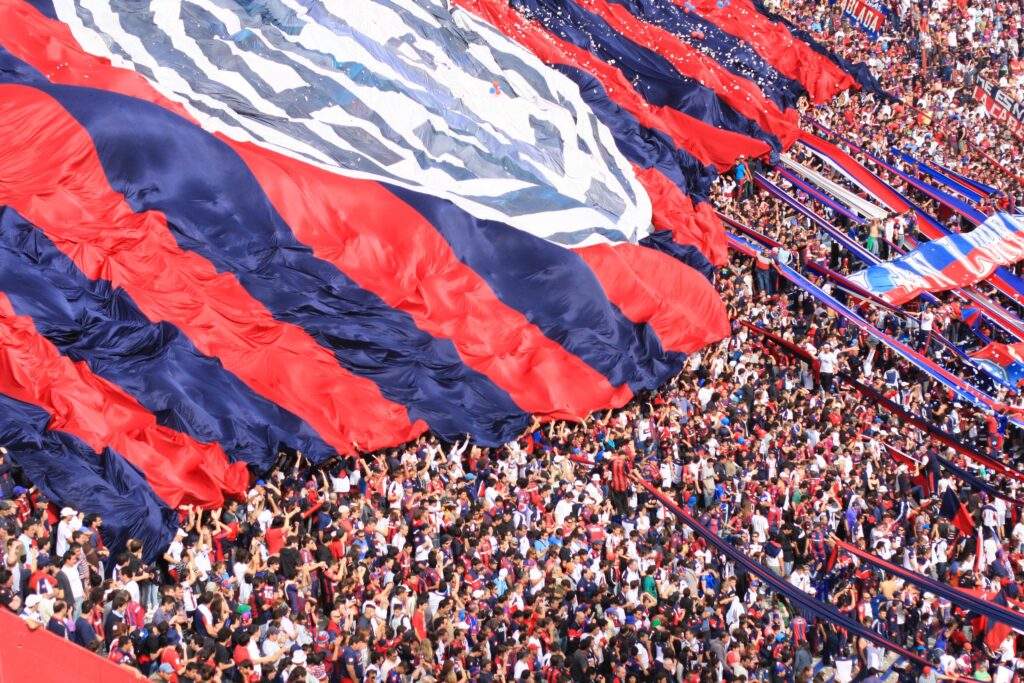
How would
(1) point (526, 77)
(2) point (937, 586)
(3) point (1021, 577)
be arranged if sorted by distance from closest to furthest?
1. (2) point (937, 586)
2. (3) point (1021, 577)
3. (1) point (526, 77)

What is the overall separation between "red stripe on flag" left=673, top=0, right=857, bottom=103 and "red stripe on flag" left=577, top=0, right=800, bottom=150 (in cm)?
171

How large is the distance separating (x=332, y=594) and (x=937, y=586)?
255 inches

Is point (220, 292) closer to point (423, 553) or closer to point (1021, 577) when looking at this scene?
point (423, 553)

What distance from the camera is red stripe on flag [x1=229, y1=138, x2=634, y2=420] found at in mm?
22328

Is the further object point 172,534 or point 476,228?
point 476,228

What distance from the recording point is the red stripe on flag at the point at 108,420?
59.7 feet

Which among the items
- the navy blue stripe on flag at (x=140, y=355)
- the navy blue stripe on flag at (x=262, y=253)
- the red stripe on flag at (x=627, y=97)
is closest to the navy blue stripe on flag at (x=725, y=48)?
the red stripe on flag at (x=627, y=97)

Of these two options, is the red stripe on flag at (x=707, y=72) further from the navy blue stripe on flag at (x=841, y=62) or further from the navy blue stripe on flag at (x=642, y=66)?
the navy blue stripe on flag at (x=841, y=62)

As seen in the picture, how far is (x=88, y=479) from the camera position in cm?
1758

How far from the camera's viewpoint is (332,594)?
1678 cm

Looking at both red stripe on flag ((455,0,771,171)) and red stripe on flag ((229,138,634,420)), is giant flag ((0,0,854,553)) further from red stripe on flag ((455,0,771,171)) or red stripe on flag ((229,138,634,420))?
red stripe on flag ((455,0,771,171))

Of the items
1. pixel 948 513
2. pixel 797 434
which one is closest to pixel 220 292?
pixel 797 434

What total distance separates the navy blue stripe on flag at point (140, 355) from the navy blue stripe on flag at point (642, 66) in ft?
47.3

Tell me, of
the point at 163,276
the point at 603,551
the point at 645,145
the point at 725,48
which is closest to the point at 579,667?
the point at 603,551
